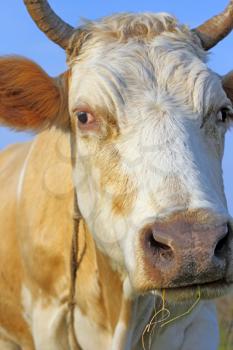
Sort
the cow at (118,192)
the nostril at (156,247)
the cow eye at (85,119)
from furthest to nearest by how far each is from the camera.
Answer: the cow eye at (85,119)
the cow at (118,192)
the nostril at (156,247)

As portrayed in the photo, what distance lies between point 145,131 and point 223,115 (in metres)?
0.74

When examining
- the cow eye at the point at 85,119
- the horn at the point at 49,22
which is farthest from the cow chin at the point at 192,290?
the horn at the point at 49,22

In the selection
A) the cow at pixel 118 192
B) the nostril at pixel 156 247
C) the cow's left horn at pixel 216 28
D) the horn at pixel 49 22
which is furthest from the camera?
the cow's left horn at pixel 216 28

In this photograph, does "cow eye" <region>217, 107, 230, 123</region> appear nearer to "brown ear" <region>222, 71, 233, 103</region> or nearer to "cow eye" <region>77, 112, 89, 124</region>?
"brown ear" <region>222, 71, 233, 103</region>

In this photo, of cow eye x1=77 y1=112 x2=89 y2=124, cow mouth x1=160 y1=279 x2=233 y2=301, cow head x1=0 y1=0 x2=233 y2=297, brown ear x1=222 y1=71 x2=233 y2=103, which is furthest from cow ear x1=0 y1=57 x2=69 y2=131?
cow mouth x1=160 y1=279 x2=233 y2=301

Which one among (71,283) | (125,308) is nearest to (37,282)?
(71,283)

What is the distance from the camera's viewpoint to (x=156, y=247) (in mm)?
5152

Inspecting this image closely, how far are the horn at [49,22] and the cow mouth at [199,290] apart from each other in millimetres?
2156

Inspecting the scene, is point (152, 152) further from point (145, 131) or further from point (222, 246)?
point (222, 246)

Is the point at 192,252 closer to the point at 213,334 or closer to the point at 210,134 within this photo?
the point at 210,134

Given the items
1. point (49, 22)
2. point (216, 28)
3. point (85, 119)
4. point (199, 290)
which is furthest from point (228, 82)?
point (199, 290)

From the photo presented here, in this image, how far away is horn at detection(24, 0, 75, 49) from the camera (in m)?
6.39

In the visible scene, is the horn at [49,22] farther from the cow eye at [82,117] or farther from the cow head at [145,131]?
the cow eye at [82,117]

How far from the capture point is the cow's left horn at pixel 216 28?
263 inches
